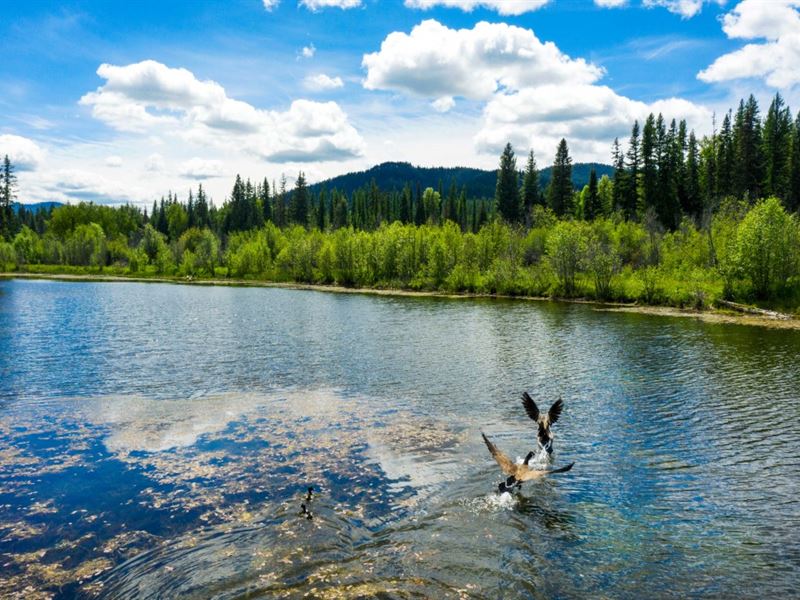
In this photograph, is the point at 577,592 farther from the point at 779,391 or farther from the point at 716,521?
the point at 779,391

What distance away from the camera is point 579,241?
75.0 meters

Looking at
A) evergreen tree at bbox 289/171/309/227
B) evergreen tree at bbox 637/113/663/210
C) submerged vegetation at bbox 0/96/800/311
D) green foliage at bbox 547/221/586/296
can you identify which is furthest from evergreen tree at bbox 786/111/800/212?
evergreen tree at bbox 289/171/309/227

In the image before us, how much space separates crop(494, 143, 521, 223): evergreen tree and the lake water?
9726 cm

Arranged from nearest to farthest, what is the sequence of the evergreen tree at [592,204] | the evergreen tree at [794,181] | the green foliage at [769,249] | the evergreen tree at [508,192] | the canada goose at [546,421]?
1. the canada goose at [546,421]
2. the green foliage at [769,249]
3. the evergreen tree at [794,181]
4. the evergreen tree at [592,204]
5. the evergreen tree at [508,192]

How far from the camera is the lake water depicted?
10992 millimetres

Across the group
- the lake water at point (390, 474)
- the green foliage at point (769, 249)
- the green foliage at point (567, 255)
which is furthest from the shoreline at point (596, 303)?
the lake water at point (390, 474)

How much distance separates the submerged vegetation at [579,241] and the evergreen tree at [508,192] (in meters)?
0.30

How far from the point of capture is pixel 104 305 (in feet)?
217

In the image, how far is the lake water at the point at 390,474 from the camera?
433 inches

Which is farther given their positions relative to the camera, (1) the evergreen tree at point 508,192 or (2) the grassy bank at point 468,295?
(1) the evergreen tree at point 508,192

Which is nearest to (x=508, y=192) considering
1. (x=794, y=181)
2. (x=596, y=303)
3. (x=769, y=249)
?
(x=794, y=181)

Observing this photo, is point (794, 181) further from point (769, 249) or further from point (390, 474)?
point (390, 474)

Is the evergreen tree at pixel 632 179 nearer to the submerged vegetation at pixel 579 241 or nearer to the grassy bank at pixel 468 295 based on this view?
the submerged vegetation at pixel 579 241

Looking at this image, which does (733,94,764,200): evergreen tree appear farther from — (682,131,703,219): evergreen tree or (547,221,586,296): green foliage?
(547,221,586,296): green foliage
